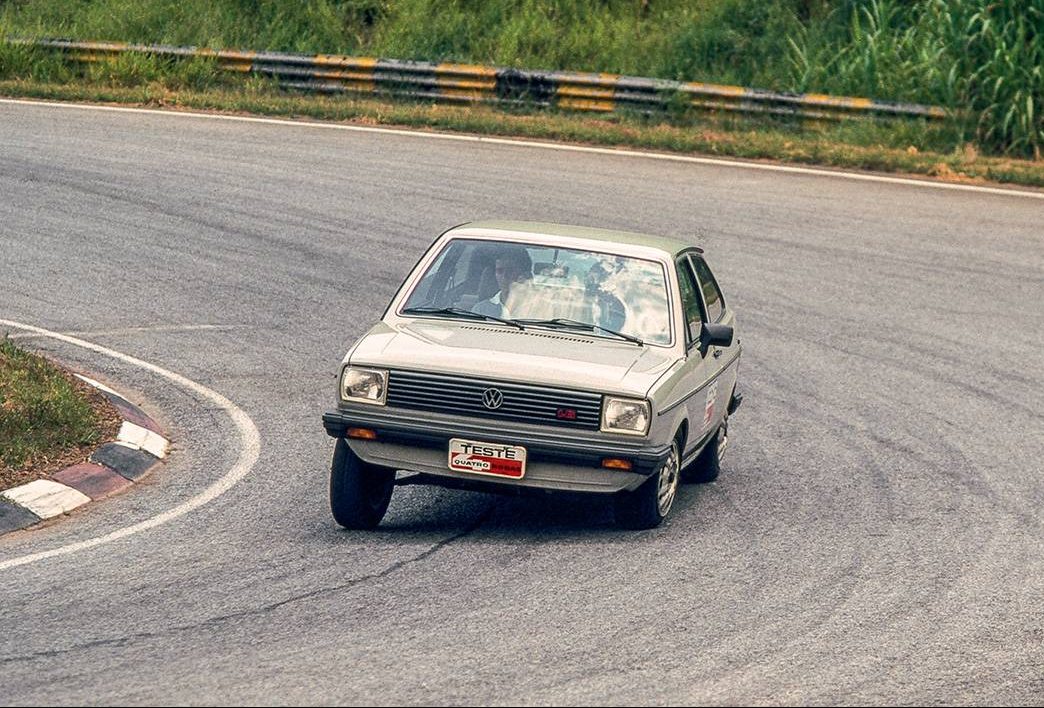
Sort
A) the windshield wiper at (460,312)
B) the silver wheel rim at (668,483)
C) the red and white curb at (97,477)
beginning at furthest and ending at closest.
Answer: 1. the windshield wiper at (460,312)
2. the red and white curb at (97,477)
3. the silver wheel rim at (668,483)

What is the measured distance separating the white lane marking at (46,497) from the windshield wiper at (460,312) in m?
2.17

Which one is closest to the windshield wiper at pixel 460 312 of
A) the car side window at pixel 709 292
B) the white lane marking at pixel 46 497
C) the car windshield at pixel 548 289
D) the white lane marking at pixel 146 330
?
the car windshield at pixel 548 289

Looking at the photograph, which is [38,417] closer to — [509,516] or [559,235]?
[509,516]

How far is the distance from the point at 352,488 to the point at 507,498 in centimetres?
135

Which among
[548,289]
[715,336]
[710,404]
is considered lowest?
[710,404]

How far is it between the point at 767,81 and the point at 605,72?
2712 mm

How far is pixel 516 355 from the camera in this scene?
8758mm

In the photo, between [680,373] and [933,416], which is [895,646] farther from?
[933,416]

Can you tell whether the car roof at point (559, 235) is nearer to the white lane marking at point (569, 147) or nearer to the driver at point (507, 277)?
the driver at point (507, 277)

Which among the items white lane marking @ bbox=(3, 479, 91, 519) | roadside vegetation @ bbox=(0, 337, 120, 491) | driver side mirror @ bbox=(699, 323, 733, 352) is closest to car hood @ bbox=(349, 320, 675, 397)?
driver side mirror @ bbox=(699, 323, 733, 352)

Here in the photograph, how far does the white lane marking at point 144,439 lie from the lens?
1063 centimetres

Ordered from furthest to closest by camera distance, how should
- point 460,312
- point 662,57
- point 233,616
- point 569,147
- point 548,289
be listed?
point 662,57, point 569,147, point 548,289, point 460,312, point 233,616

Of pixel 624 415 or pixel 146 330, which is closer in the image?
pixel 624 415

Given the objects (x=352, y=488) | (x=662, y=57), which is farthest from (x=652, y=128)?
(x=352, y=488)
